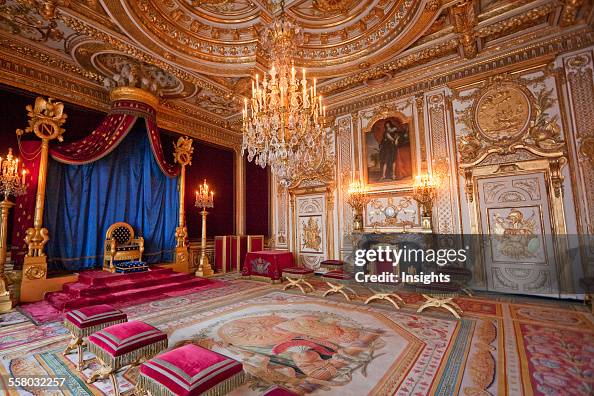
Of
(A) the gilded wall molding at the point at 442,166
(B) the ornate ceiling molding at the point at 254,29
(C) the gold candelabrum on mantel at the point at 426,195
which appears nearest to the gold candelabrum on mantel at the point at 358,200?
(C) the gold candelabrum on mantel at the point at 426,195

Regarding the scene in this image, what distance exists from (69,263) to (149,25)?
16.2ft

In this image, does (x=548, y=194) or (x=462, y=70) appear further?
(x=462, y=70)

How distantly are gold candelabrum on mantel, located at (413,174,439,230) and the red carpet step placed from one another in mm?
5191

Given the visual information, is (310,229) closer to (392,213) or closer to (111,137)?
(392,213)

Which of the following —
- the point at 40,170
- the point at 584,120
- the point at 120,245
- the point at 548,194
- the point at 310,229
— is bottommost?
the point at 120,245

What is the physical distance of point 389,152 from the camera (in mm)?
6680

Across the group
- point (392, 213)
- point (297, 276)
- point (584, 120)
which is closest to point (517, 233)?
point (584, 120)

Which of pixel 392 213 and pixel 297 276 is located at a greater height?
pixel 392 213

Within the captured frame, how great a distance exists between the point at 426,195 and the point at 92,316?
5983mm

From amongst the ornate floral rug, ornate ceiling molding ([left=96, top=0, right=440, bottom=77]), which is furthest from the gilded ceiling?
the ornate floral rug

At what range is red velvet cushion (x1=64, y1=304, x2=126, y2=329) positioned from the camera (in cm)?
266

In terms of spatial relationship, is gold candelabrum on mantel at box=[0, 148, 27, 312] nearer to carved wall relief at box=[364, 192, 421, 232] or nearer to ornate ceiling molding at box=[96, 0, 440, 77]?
ornate ceiling molding at box=[96, 0, 440, 77]

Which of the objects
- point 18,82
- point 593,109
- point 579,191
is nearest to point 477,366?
point 579,191

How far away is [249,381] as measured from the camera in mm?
2348
